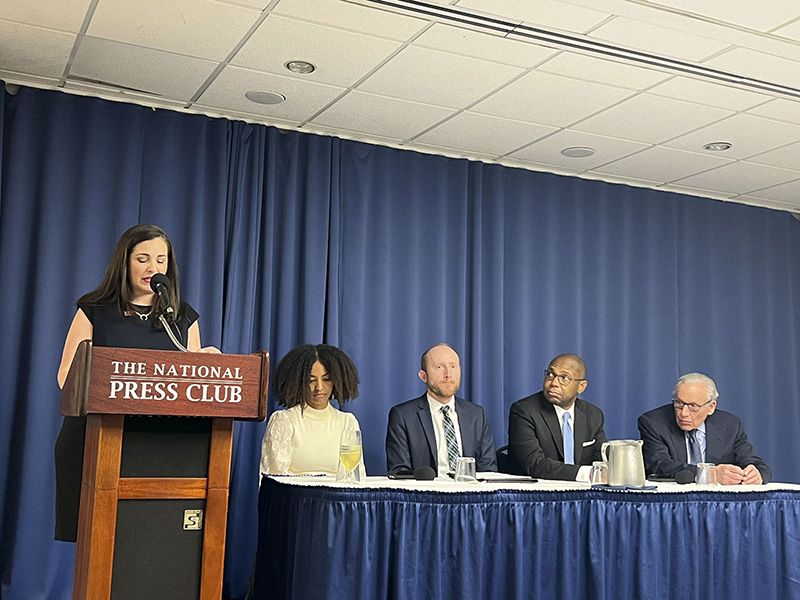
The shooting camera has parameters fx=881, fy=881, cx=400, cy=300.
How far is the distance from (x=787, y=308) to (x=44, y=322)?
17.2 ft

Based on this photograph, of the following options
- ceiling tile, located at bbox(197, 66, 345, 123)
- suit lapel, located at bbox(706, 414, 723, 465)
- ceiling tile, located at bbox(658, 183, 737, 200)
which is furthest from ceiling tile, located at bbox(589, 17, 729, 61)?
ceiling tile, located at bbox(658, 183, 737, 200)

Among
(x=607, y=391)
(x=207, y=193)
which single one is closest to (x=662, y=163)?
(x=607, y=391)

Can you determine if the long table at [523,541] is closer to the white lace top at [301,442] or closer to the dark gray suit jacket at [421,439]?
the white lace top at [301,442]

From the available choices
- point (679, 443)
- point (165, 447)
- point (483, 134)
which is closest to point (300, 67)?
point (483, 134)

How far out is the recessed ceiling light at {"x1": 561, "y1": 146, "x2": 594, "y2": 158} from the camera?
5.39 metres

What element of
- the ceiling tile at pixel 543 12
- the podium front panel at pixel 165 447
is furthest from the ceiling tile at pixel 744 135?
the podium front panel at pixel 165 447

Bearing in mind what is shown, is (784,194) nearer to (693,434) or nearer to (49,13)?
(693,434)

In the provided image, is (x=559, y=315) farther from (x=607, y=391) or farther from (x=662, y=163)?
(x=662, y=163)

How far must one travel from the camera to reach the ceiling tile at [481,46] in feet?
12.5

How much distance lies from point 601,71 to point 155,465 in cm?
287

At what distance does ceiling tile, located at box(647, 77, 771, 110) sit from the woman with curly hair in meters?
2.07

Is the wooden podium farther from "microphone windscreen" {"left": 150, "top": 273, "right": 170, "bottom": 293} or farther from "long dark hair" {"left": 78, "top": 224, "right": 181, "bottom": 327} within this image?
"long dark hair" {"left": 78, "top": 224, "right": 181, "bottom": 327}

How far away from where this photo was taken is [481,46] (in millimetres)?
3926

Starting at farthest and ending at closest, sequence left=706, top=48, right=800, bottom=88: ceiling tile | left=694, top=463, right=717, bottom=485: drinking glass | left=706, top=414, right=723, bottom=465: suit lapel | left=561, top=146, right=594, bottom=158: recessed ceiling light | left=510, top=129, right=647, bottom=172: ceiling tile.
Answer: left=561, top=146, right=594, bottom=158: recessed ceiling light → left=510, top=129, right=647, bottom=172: ceiling tile → left=706, top=414, right=723, bottom=465: suit lapel → left=706, top=48, right=800, bottom=88: ceiling tile → left=694, top=463, right=717, bottom=485: drinking glass
